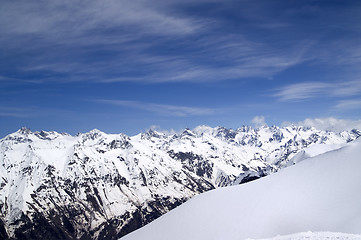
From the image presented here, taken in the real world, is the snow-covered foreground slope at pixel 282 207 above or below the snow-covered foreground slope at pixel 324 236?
above

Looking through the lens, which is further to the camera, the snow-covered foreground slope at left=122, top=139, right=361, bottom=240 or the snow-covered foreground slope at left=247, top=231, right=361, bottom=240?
the snow-covered foreground slope at left=122, top=139, right=361, bottom=240

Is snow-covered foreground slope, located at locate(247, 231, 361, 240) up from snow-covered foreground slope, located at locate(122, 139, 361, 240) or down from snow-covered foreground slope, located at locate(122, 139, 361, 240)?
down

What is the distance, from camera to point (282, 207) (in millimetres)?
48125

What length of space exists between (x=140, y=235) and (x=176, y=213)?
25.0 ft

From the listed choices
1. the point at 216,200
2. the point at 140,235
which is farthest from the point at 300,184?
the point at 140,235

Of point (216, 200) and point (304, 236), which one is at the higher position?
point (216, 200)

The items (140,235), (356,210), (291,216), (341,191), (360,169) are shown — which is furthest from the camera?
(140,235)

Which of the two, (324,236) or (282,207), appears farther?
(282,207)

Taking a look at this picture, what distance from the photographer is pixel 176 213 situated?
5841 centimetres

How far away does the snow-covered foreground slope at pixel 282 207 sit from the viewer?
4312 centimetres

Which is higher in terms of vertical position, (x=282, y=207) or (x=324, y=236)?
(x=282, y=207)

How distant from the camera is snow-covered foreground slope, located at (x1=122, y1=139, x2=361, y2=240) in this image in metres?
43.1

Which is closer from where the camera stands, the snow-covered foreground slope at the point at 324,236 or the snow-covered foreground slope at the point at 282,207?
the snow-covered foreground slope at the point at 324,236

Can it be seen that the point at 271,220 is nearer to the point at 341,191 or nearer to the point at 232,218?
the point at 232,218
